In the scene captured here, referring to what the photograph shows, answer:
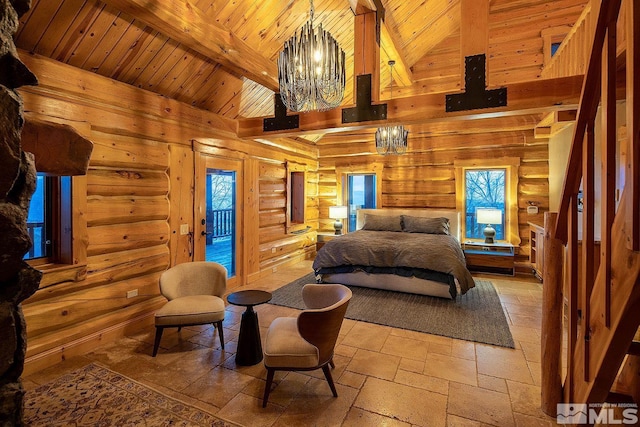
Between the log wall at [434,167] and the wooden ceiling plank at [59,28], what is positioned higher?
the wooden ceiling plank at [59,28]

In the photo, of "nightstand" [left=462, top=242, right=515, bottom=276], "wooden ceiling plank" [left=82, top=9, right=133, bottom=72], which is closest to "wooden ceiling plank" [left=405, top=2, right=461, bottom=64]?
"nightstand" [left=462, top=242, right=515, bottom=276]

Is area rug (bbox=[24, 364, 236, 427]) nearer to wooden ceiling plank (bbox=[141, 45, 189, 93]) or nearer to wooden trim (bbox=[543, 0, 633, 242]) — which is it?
wooden trim (bbox=[543, 0, 633, 242])

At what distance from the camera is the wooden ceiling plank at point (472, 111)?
279 centimetres

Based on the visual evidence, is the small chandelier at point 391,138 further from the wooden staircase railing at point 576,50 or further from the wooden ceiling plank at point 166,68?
the wooden ceiling plank at point 166,68

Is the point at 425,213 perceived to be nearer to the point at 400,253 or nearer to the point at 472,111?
the point at 400,253

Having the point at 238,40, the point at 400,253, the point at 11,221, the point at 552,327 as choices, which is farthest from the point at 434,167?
the point at 11,221

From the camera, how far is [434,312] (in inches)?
146

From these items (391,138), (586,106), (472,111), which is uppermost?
(391,138)

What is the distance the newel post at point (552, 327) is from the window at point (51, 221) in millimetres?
3838

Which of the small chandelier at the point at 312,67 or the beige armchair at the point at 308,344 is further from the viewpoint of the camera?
the small chandelier at the point at 312,67

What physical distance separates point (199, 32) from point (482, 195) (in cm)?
561

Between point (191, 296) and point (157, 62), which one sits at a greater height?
point (157, 62)

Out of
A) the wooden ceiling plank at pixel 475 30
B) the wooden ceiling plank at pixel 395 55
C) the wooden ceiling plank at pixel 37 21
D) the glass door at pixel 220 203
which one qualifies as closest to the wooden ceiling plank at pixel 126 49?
the wooden ceiling plank at pixel 37 21

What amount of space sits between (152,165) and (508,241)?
593 cm
